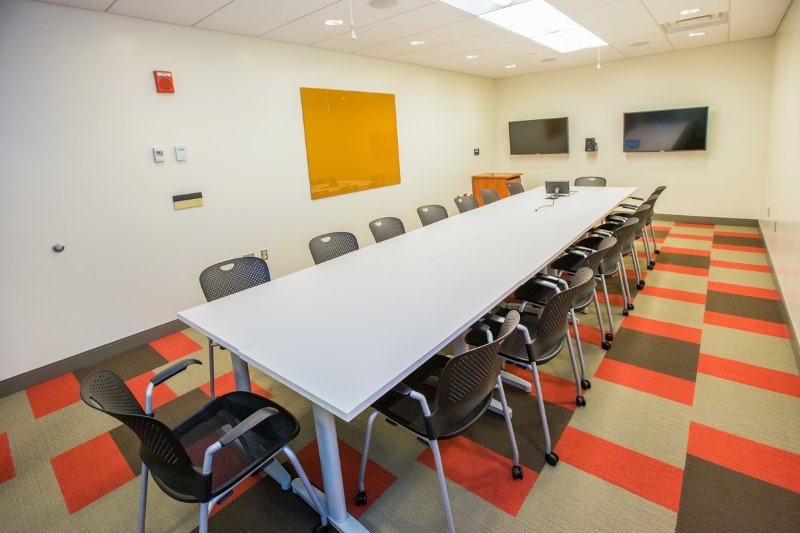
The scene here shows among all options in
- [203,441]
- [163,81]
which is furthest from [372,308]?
[163,81]

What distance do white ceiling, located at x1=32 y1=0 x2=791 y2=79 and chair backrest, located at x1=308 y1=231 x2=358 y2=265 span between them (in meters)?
1.83

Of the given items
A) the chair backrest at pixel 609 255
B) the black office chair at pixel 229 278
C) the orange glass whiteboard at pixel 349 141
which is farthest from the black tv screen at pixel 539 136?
the black office chair at pixel 229 278

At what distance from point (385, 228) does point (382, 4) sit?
1.87 meters

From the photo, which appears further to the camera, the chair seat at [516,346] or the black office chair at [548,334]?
the chair seat at [516,346]

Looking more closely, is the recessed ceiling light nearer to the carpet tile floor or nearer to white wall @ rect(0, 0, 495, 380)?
white wall @ rect(0, 0, 495, 380)

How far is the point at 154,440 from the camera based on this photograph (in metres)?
1.33

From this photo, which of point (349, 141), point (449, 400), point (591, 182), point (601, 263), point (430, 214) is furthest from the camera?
point (591, 182)

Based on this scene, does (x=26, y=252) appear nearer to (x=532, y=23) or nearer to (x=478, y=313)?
(x=478, y=313)

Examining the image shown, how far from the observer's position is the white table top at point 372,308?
61.1 inches

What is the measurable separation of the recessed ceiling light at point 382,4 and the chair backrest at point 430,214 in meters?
1.83

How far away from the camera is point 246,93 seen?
4.12m

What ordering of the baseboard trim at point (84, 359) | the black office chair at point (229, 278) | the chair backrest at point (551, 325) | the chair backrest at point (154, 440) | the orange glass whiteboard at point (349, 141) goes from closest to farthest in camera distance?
the chair backrest at point (154, 440) < the chair backrest at point (551, 325) < the black office chair at point (229, 278) < the baseboard trim at point (84, 359) < the orange glass whiteboard at point (349, 141)

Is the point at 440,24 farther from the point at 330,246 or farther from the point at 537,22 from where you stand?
the point at 330,246

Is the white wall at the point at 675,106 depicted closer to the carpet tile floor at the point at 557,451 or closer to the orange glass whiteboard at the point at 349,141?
the orange glass whiteboard at the point at 349,141
